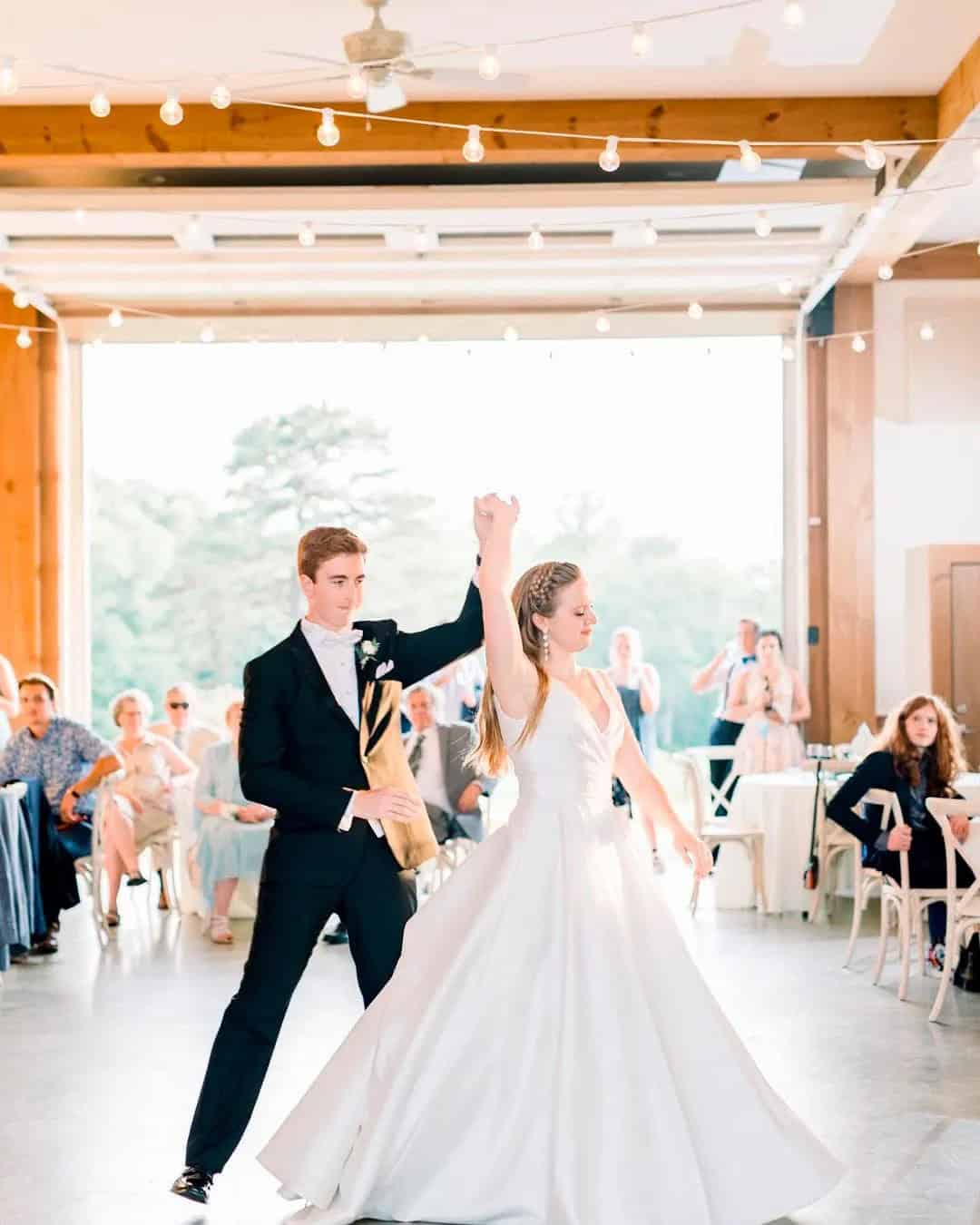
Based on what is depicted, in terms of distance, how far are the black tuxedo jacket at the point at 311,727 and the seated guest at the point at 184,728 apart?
20.3ft

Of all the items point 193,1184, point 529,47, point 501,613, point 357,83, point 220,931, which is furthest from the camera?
point 220,931

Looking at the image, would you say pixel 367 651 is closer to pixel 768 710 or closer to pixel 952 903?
pixel 952 903

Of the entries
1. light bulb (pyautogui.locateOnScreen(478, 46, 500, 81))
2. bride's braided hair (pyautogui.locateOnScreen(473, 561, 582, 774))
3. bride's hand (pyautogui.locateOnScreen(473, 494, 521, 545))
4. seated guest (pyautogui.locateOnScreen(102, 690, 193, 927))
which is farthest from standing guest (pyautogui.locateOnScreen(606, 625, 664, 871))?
bride's hand (pyautogui.locateOnScreen(473, 494, 521, 545))

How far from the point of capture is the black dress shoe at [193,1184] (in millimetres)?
3801

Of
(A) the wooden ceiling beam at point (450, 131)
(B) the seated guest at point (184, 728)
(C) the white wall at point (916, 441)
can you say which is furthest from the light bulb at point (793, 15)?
(C) the white wall at point (916, 441)

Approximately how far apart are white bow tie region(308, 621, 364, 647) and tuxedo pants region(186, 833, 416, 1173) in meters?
0.43

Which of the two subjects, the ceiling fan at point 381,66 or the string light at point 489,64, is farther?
the ceiling fan at point 381,66

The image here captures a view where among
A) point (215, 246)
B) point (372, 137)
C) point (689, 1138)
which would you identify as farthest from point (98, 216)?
point (689, 1138)

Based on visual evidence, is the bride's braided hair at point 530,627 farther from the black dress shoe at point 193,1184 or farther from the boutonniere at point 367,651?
the black dress shoe at point 193,1184

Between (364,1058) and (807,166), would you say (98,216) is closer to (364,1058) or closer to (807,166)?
(807,166)

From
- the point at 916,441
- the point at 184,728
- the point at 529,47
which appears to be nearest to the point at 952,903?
the point at 529,47

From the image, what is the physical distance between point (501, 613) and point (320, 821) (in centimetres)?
62

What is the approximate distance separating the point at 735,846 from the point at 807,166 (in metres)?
3.48

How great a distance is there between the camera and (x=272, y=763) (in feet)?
12.2
